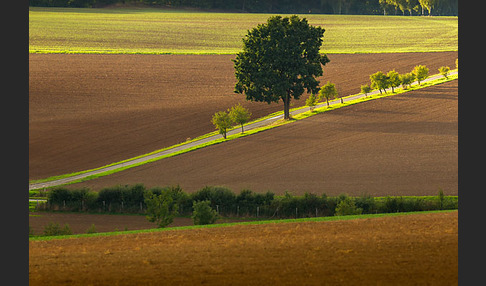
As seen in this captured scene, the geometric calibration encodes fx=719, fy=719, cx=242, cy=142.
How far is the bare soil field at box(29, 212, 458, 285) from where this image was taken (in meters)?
25.2

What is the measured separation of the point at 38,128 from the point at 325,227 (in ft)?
190

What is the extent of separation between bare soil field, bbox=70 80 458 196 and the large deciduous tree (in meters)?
6.85

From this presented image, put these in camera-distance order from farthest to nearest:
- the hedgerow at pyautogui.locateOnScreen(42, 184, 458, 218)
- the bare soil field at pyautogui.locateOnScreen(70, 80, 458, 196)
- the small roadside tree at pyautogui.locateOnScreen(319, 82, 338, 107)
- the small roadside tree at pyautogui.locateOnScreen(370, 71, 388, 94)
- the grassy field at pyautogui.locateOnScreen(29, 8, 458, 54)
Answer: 1. the grassy field at pyautogui.locateOnScreen(29, 8, 458, 54)
2. the small roadside tree at pyautogui.locateOnScreen(370, 71, 388, 94)
3. the small roadside tree at pyautogui.locateOnScreen(319, 82, 338, 107)
4. the bare soil field at pyautogui.locateOnScreen(70, 80, 458, 196)
5. the hedgerow at pyautogui.locateOnScreen(42, 184, 458, 218)

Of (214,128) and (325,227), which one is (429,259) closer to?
(325,227)

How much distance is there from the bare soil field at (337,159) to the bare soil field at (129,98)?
31.2ft

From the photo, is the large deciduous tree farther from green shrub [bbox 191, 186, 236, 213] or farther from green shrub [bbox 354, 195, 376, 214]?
green shrub [bbox 354, 195, 376, 214]

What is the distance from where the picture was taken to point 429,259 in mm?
26578

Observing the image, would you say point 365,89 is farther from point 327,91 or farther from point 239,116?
point 239,116

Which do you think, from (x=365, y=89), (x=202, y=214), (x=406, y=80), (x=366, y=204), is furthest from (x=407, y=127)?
(x=202, y=214)

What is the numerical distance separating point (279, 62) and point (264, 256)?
68074mm

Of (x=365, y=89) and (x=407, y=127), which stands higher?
(x=365, y=89)

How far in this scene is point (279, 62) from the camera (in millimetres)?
93938

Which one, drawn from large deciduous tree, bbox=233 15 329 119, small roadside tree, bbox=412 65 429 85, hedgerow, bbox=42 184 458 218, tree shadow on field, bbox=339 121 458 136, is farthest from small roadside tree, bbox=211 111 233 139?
small roadside tree, bbox=412 65 429 85

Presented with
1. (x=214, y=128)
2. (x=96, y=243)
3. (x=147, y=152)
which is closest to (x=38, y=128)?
(x=147, y=152)
